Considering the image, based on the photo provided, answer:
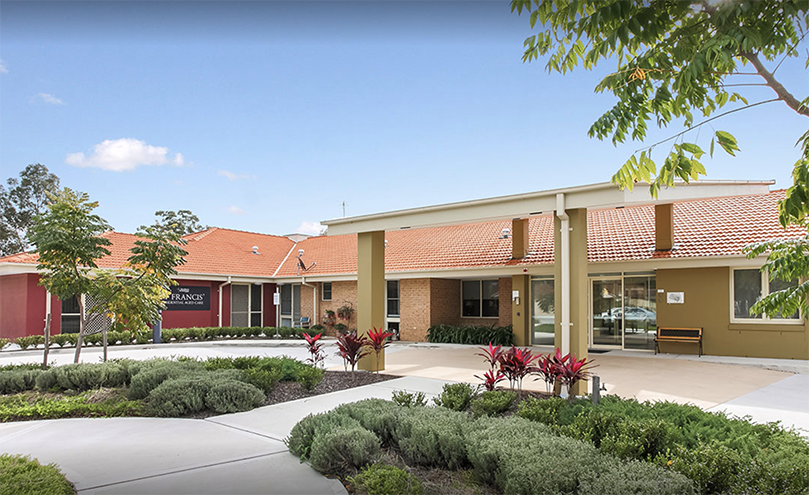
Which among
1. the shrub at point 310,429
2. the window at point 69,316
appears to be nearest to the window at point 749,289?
the shrub at point 310,429

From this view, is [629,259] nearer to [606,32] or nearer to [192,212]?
[606,32]

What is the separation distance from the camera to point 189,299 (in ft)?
80.2

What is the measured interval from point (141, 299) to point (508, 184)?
18199mm

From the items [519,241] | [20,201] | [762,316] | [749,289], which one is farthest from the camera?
[20,201]

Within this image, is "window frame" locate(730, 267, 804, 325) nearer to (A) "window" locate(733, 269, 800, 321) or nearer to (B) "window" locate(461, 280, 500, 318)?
(A) "window" locate(733, 269, 800, 321)

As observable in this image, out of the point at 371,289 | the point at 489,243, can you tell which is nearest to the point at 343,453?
the point at 371,289

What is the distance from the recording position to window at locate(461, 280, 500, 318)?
21.5 meters

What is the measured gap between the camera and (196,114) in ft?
51.7

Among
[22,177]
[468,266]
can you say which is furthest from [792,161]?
[22,177]

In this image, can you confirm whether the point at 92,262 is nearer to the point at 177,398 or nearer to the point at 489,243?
the point at 177,398

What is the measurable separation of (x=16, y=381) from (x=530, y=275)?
15154mm

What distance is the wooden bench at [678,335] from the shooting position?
15.5 m

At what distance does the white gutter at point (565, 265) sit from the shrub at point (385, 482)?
5.35 metres

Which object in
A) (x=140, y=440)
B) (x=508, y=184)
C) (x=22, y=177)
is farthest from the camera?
(x=22, y=177)
